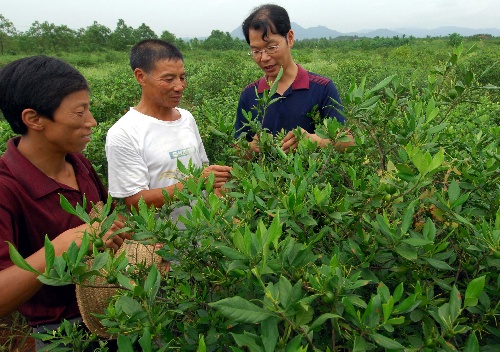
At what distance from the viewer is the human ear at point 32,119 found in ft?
4.52

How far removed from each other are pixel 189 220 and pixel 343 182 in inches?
21.2

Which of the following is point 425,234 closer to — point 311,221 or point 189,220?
point 311,221

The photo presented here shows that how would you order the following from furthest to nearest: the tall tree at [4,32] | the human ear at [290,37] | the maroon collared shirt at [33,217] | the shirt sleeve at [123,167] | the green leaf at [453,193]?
the tall tree at [4,32], the human ear at [290,37], the shirt sleeve at [123,167], the maroon collared shirt at [33,217], the green leaf at [453,193]

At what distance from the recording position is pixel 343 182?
1274 millimetres

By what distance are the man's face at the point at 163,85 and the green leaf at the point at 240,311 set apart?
1.56 m

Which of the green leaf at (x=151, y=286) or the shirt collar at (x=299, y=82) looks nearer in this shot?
the green leaf at (x=151, y=286)

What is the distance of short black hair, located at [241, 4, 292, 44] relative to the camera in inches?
87.5

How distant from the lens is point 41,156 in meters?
1.46

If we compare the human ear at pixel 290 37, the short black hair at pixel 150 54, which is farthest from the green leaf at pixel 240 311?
the human ear at pixel 290 37

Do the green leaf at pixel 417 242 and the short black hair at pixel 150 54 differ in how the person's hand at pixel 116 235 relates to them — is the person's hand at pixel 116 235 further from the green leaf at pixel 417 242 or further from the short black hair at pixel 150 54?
the short black hair at pixel 150 54

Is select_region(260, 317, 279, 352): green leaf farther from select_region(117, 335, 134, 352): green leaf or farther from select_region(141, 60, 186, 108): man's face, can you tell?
select_region(141, 60, 186, 108): man's face

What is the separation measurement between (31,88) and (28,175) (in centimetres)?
29

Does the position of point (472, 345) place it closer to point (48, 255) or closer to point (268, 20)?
point (48, 255)

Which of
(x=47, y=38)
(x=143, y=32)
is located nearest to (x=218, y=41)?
(x=143, y=32)
